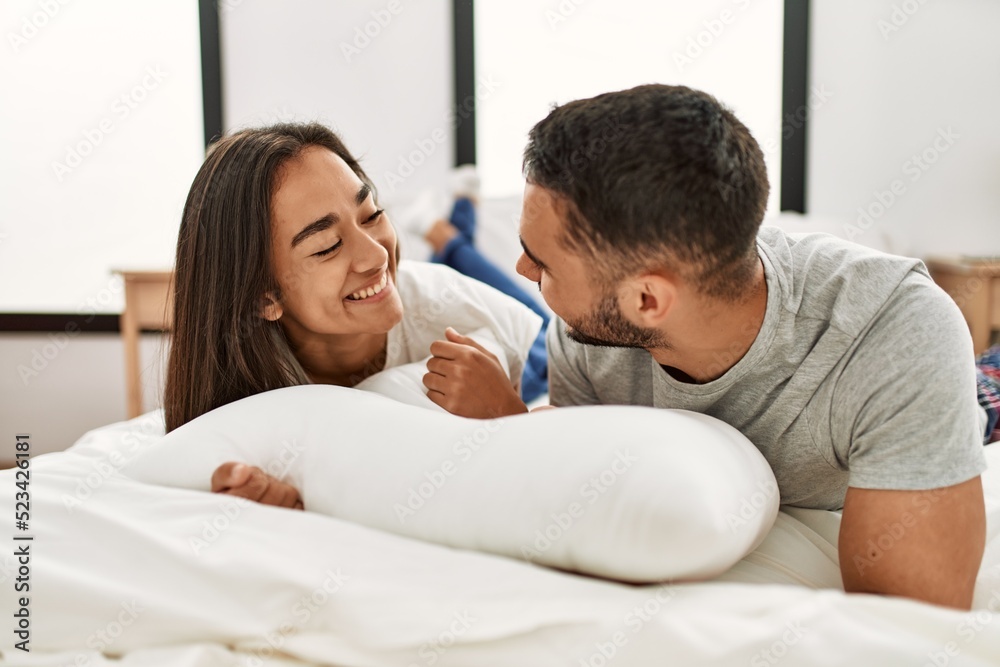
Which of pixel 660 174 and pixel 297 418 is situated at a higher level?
pixel 660 174

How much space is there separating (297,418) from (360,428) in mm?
94

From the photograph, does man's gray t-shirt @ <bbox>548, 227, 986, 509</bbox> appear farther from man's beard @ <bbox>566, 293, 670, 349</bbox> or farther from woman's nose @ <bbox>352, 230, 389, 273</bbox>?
woman's nose @ <bbox>352, 230, 389, 273</bbox>

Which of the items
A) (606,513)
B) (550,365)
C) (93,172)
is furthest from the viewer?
(93,172)

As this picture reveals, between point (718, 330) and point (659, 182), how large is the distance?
0.69ft

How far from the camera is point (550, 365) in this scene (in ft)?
4.33

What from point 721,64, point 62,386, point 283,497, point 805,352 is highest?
point 721,64

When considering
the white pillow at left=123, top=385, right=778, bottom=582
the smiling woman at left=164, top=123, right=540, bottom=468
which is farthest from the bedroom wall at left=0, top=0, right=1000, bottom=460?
the white pillow at left=123, top=385, right=778, bottom=582

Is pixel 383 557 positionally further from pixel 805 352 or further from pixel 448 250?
pixel 448 250

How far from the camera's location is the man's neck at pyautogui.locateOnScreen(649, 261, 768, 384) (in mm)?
937

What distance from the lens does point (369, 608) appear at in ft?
2.28

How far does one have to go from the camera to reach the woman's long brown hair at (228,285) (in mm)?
1271

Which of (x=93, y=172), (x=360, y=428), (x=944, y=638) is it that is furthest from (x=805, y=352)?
(x=93, y=172)

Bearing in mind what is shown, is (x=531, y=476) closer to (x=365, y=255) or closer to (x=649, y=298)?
(x=649, y=298)

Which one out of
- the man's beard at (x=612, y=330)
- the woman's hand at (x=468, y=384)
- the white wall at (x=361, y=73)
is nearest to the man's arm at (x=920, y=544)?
the man's beard at (x=612, y=330)
